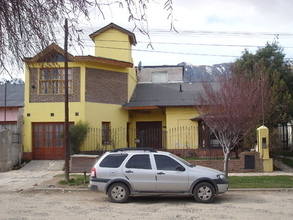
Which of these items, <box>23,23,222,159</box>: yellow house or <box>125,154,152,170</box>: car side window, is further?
<box>23,23,222,159</box>: yellow house

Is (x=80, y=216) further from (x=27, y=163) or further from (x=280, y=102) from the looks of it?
(x=280, y=102)

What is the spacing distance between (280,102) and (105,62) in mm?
10313

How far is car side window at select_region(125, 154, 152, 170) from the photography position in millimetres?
11266

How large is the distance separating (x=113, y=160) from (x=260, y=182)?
6483 mm

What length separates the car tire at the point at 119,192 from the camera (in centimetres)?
1105

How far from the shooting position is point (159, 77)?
102 ft

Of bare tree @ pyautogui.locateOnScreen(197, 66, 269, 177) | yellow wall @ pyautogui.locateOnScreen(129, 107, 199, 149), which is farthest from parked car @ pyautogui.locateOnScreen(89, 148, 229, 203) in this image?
yellow wall @ pyautogui.locateOnScreen(129, 107, 199, 149)

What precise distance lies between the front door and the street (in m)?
9.47

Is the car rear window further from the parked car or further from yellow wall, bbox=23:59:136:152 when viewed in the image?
yellow wall, bbox=23:59:136:152

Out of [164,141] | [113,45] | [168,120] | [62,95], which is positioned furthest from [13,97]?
[164,141]

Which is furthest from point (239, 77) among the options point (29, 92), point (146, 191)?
point (29, 92)

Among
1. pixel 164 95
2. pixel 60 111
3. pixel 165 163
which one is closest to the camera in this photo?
pixel 165 163

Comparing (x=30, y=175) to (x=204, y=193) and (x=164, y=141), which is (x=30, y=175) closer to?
(x=164, y=141)

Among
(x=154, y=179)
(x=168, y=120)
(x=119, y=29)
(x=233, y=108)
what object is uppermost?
(x=119, y=29)
